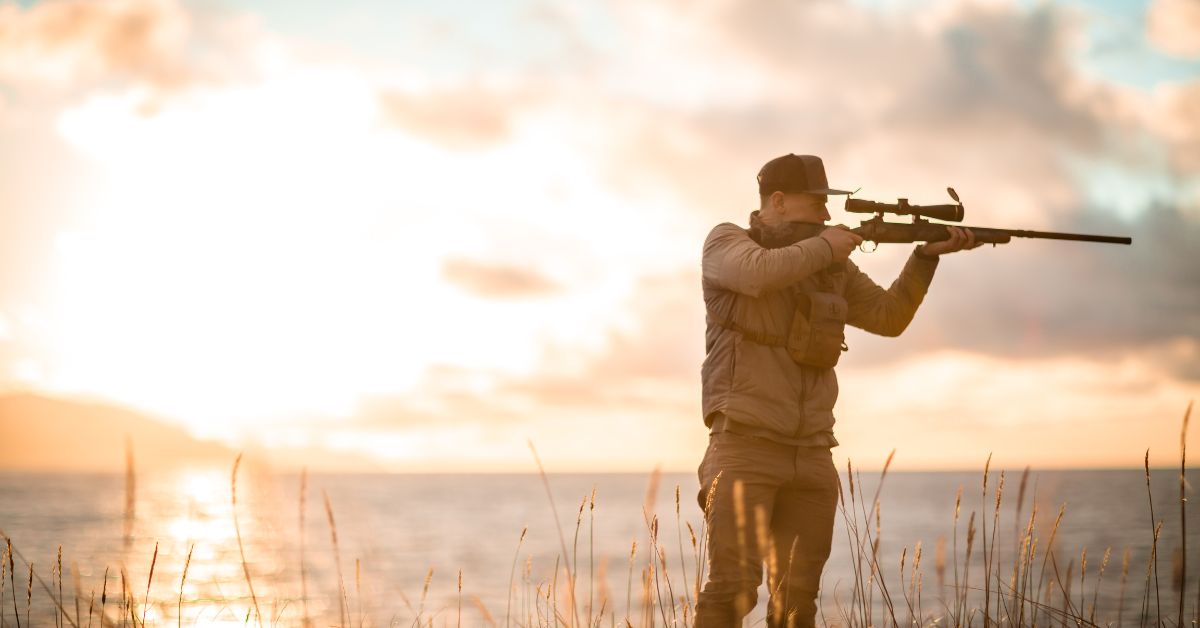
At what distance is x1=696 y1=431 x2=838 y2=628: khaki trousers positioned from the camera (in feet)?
11.0

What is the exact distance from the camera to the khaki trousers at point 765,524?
336 cm

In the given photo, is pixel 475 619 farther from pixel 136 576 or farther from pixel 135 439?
pixel 135 439

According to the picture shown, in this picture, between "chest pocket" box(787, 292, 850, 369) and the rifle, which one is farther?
the rifle

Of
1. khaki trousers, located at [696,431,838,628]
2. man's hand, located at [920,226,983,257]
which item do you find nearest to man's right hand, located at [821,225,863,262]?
man's hand, located at [920,226,983,257]

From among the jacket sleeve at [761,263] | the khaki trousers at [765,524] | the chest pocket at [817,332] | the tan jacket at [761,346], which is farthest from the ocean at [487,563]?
the jacket sleeve at [761,263]

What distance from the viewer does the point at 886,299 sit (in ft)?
13.4

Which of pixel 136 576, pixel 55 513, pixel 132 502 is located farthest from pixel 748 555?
pixel 55 513

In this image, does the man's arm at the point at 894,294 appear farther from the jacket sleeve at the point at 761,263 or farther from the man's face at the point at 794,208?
the jacket sleeve at the point at 761,263

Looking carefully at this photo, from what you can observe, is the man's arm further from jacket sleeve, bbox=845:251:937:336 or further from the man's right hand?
the man's right hand

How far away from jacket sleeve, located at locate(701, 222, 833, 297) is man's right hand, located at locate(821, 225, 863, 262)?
0.04 meters

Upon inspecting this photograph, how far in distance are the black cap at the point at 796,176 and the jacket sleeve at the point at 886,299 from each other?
47 cm

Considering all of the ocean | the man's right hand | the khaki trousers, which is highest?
the man's right hand

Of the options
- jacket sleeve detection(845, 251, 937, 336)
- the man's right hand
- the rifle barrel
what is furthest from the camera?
the rifle barrel

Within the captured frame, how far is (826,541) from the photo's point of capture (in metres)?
3.66
